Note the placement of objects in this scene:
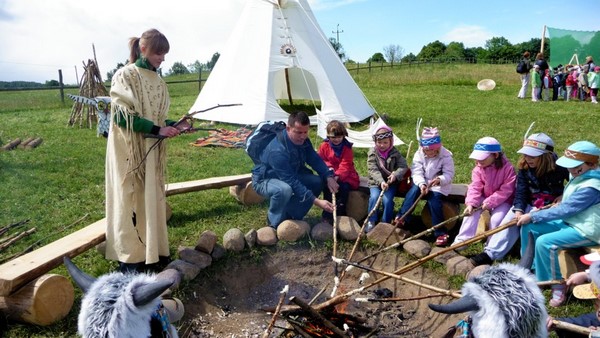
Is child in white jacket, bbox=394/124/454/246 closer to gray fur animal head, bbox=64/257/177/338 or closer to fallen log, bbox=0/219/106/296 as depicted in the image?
fallen log, bbox=0/219/106/296

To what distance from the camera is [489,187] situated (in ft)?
13.5

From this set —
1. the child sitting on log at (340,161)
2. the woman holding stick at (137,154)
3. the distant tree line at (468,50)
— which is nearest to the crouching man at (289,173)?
the child sitting on log at (340,161)

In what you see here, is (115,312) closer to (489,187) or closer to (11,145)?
(489,187)

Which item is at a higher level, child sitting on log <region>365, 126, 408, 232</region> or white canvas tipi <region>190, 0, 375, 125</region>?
white canvas tipi <region>190, 0, 375, 125</region>

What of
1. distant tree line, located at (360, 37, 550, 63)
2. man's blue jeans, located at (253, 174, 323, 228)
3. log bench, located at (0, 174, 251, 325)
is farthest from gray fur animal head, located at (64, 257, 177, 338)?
distant tree line, located at (360, 37, 550, 63)

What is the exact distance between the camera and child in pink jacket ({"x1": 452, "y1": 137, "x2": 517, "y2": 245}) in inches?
158

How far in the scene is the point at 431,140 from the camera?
432 cm

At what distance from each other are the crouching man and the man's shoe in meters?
1.23

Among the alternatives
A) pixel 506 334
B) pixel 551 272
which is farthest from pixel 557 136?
pixel 506 334

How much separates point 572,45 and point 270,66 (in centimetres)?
1261

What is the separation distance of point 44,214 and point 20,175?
1.88 metres

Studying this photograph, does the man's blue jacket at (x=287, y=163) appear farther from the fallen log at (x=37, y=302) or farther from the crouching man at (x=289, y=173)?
the fallen log at (x=37, y=302)

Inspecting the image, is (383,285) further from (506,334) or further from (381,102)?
(381,102)

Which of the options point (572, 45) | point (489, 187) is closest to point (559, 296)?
point (489, 187)
